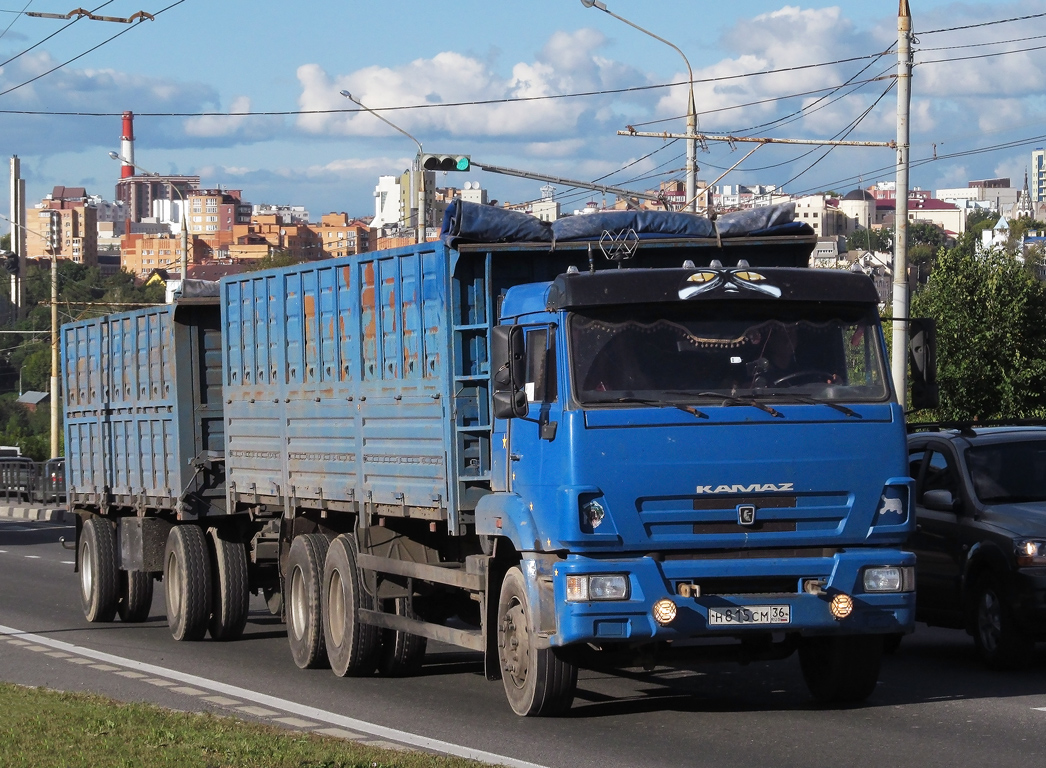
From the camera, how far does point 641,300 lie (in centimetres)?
881

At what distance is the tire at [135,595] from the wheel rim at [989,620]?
8415 mm

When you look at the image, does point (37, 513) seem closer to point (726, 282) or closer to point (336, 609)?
point (336, 609)

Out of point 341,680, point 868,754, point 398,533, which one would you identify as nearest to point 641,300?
point 868,754

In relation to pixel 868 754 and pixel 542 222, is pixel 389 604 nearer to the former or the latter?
pixel 542 222

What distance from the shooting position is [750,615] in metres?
8.67

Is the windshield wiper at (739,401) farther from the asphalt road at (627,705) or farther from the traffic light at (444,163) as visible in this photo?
the traffic light at (444,163)

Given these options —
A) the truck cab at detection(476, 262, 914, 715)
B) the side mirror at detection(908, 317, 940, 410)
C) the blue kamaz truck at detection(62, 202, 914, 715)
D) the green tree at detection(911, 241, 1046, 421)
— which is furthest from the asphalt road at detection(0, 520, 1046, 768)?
the green tree at detection(911, 241, 1046, 421)

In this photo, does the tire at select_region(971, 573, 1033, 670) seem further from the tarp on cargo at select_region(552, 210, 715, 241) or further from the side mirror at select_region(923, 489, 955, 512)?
the tarp on cargo at select_region(552, 210, 715, 241)

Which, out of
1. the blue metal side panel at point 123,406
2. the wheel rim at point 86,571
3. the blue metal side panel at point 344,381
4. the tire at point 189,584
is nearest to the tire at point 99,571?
the wheel rim at point 86,571

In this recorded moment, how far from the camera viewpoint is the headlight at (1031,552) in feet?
35.5

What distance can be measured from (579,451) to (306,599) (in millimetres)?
4494

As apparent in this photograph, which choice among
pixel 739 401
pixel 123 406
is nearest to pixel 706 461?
pixel 739 401

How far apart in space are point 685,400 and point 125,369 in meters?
9.51

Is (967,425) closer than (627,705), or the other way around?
(627,705)
